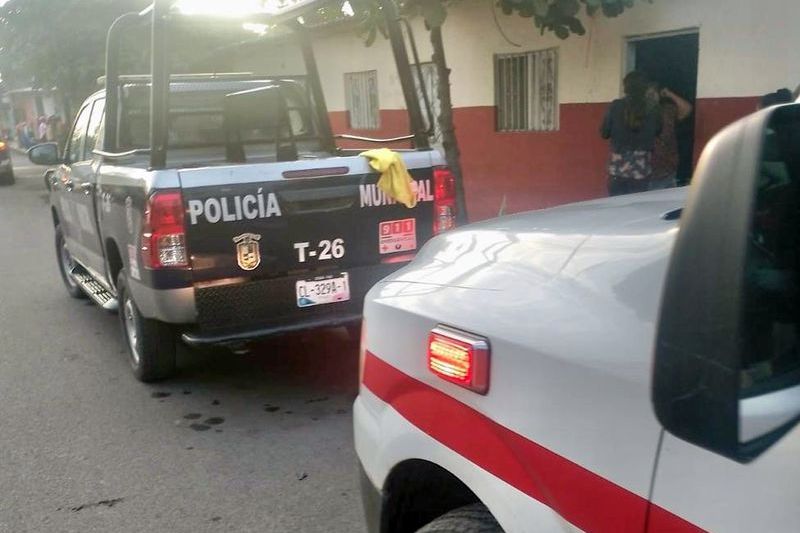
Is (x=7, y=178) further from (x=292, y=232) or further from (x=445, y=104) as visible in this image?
(x=292, y=232)

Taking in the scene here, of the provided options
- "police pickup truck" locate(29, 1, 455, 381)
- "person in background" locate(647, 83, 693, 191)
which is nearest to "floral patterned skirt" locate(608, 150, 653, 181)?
"person in background" locate(647, 83, 693, 191)

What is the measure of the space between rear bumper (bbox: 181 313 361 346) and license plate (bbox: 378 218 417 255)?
19.5 inches

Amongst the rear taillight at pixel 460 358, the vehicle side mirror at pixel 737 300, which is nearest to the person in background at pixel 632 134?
the rear taillight at pixel 460 358

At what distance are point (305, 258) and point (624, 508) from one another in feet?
11.4

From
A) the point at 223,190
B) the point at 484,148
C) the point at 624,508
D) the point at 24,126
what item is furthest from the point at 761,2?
the point at 24,126

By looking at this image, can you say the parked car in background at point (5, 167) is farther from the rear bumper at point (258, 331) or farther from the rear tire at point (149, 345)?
the rear bumper at point (258, 331)

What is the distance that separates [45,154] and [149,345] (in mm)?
2962

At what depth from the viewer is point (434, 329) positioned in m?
1.95

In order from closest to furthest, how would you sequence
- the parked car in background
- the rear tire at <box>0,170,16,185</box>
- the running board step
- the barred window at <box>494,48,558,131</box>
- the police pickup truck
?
the police pickup truck
the running board step
the barred window at <box>494,48,558,131</box>
the parked car in background
the rear tire at <box>0,170,16,185</box>

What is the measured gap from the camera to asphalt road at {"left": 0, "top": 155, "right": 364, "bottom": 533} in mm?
3588

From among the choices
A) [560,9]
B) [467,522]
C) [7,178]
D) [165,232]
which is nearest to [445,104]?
[560,9]

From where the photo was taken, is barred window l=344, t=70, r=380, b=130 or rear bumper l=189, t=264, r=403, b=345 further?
barred window l=344, t=70, r=380, b=130

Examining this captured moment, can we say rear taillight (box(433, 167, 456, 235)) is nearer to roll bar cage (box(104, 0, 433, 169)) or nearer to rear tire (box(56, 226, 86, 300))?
roll bar cage (box(104, 0, 433, 169))

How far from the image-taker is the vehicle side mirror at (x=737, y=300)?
1.16m
